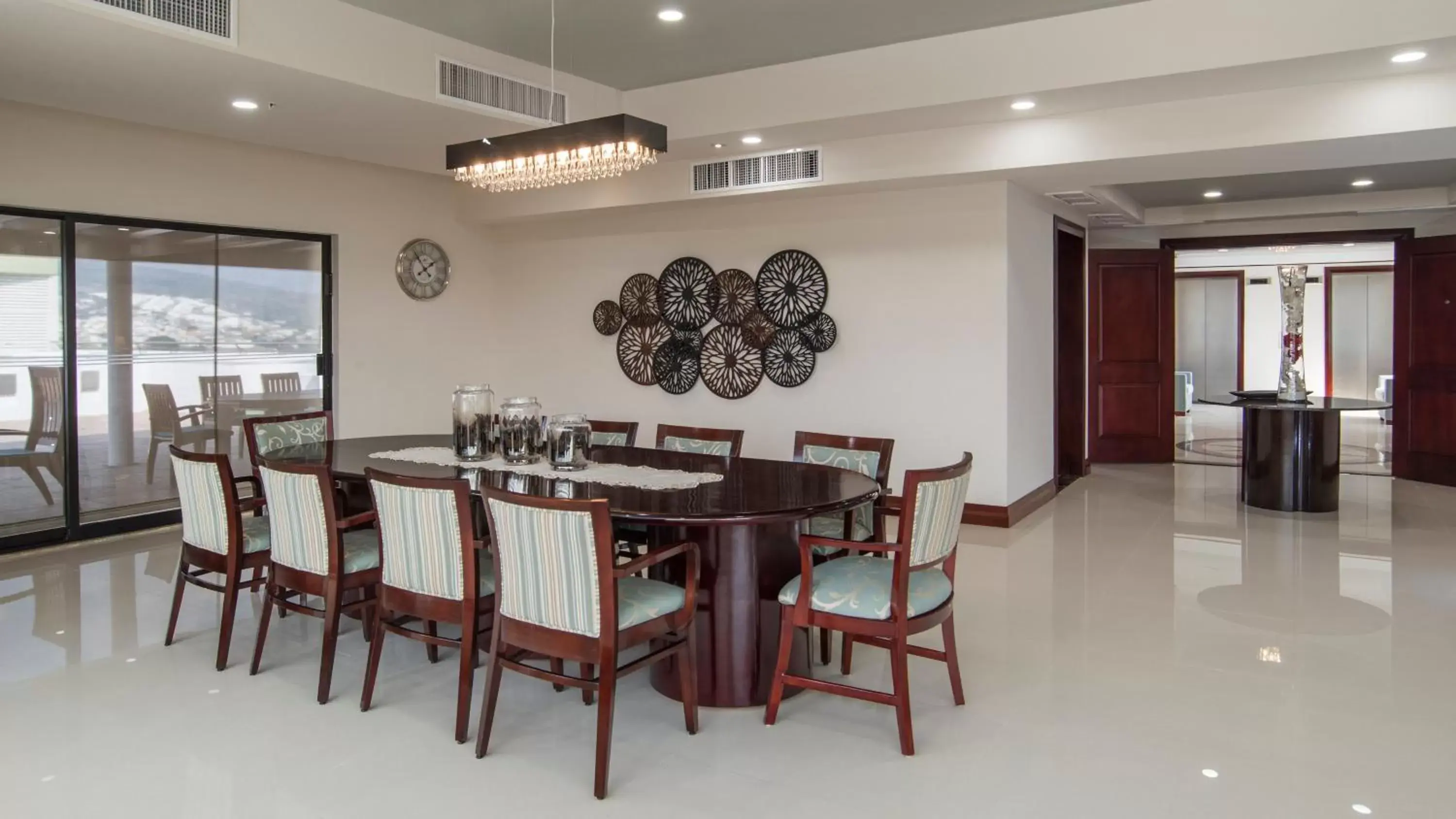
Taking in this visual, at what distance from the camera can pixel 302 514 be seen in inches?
139

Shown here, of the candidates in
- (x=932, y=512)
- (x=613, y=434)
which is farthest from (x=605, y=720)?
(x=613, y=434)

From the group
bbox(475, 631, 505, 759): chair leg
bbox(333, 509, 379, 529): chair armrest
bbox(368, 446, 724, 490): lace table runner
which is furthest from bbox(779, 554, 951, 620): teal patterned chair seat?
bbox(333, 509, 379, 529): chair armrest

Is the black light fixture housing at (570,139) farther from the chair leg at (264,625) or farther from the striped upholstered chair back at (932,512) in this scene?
the chair leg at (264,625)

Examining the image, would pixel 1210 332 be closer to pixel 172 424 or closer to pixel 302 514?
pixel 172 424

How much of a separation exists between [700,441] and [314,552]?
1.94 metres

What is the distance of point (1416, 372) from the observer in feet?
27.8

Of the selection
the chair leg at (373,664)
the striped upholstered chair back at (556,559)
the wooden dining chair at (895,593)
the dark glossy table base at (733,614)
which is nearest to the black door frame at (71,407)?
the chair leg at (373,664)

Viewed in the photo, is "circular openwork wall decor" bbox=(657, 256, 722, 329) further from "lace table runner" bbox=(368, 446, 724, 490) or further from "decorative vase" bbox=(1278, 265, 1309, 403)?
"decorative vase" bbox=(1278, 265, 1309, 403)

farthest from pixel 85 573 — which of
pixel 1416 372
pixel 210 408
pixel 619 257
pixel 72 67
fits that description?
pixel 1416 372

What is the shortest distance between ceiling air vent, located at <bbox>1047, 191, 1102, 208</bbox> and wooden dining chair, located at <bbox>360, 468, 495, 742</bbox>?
5031 millimetres

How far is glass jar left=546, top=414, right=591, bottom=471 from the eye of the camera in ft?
13.3

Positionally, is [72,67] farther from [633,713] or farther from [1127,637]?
[1127,637]

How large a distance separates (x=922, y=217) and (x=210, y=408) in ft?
16.4

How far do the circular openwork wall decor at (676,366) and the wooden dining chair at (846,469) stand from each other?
3.04 meters
